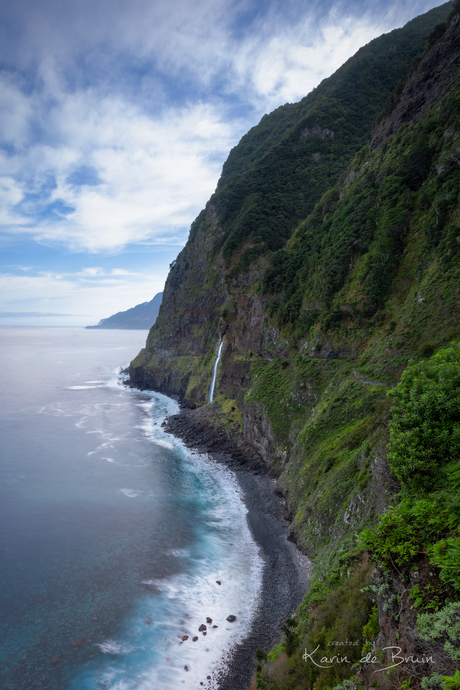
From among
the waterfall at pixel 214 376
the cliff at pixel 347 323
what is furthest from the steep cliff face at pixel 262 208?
the waterfall at pixel 214 376

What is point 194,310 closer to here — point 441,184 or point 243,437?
point 243,437

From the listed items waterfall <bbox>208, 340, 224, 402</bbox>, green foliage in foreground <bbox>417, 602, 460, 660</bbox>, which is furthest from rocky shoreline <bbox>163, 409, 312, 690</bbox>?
waterfall <bbox>208, 340, 224, 402</bbox>

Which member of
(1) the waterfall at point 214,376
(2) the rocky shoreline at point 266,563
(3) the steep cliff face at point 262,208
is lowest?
(2) the rocky shoreline at point 266,563

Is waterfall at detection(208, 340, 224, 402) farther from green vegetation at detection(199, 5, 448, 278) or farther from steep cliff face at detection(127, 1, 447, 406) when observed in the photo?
green vegetation at detection(199, 5, 448, 278)

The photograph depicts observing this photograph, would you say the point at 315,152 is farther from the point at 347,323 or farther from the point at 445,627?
the point at 445,627

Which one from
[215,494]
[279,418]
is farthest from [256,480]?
[279,418]

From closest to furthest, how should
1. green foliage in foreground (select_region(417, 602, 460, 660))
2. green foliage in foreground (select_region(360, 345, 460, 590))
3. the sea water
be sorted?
green foliage in foreground (select_region(417, 602, 460, 660))
green foliage in foreground (select_region(360, 345, 460, 590))
the sea water

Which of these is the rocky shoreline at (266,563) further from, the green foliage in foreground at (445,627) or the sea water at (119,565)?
the green foliage in foreground at (445,627)
